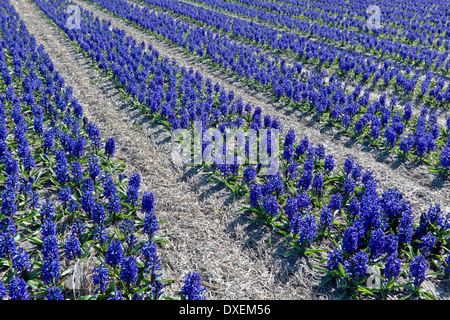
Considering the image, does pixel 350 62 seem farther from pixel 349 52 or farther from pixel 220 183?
pixel 220 183

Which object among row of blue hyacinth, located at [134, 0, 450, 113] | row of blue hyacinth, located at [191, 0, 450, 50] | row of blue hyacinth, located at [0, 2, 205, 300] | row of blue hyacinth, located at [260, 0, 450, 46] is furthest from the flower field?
row of blue hyacinth, located at [260, 0, 450, 46]

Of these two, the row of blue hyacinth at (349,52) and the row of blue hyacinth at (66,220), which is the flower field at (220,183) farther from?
the row of blue hyacinth at (349,52)

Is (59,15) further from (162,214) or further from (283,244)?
(283,244)

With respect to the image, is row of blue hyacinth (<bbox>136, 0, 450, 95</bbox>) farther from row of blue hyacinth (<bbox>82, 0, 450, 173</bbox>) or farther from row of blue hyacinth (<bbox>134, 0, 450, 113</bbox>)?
row of blue hyacinth (<bbox>82, 0, 450, 173</bbox>)

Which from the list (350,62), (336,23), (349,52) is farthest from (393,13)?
(350,62)

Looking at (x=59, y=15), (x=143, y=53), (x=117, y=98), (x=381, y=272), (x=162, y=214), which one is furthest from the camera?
(x=59, y=15)

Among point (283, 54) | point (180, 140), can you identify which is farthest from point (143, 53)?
point (180, 140)
